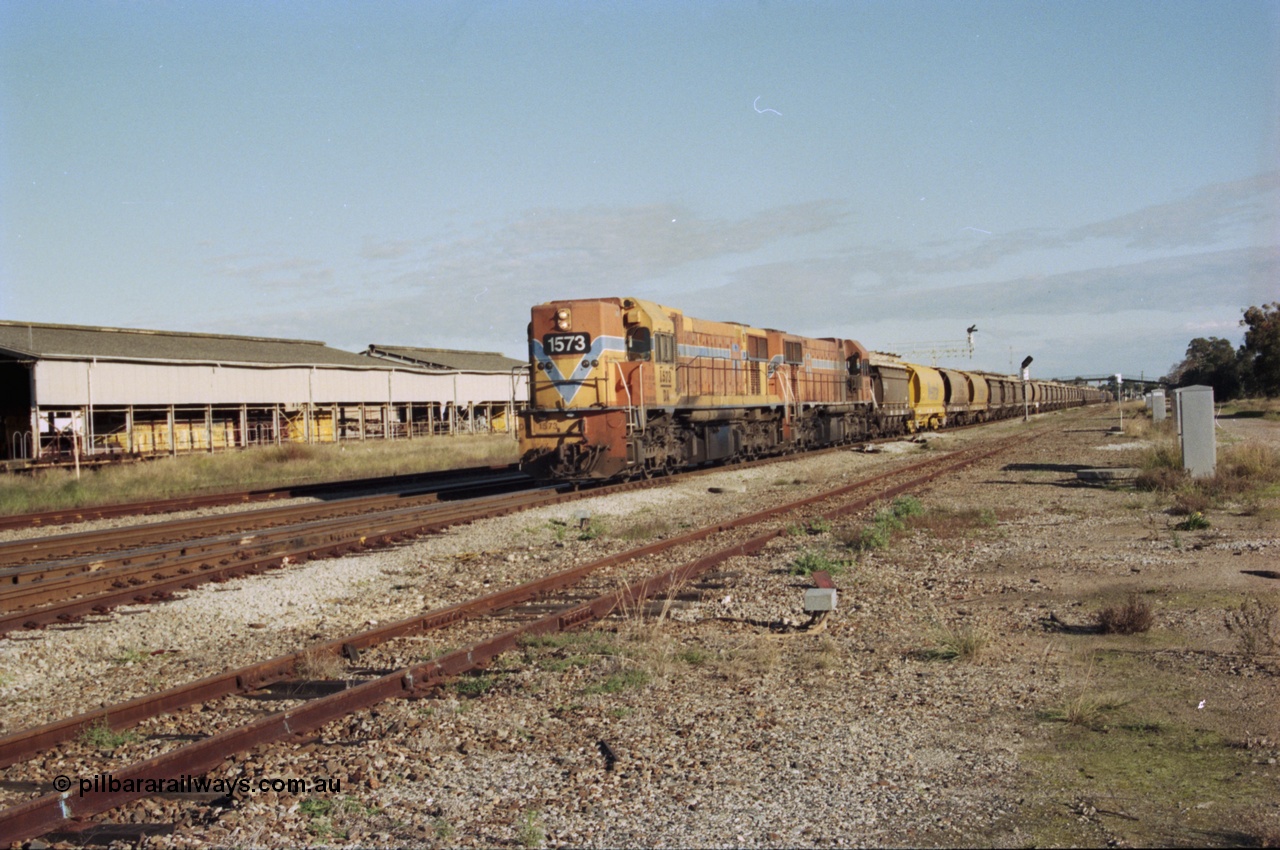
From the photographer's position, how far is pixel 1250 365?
73.9m

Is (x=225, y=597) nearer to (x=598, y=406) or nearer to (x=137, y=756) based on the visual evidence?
(x=137, y=756)

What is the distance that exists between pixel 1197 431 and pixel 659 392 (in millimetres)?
9565

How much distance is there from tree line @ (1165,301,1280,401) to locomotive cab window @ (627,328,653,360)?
45.2 m

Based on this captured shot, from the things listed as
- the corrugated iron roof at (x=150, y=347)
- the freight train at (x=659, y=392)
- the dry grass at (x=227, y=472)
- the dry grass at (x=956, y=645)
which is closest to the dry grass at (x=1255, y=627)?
the dry grass at (x=956, y=645)

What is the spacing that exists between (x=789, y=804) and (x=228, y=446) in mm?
40674

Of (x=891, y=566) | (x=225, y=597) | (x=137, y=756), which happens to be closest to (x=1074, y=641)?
(x=891, y=566)

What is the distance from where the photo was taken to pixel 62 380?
35.4 meters

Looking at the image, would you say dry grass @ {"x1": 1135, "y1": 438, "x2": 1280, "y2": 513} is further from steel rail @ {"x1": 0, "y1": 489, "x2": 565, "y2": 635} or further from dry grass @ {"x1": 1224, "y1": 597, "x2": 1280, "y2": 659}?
steel rail @ {"x1": 0, "y1": 489, "x2": 565, "y2": 635}

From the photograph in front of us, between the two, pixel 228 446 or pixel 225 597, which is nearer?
pixel 225 597

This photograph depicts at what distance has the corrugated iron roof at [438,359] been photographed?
189 ft

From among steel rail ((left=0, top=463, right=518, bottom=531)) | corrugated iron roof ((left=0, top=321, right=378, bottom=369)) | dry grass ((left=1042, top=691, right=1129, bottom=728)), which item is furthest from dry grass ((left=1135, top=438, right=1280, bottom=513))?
corrugated iron roof ((left=0, top=321, right=378, bottom=369))

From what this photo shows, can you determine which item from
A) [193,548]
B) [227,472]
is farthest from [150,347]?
[193,548]

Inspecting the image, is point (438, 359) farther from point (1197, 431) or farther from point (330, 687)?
point (330, 687)

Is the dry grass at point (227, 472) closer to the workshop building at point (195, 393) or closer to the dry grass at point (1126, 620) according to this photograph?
the workshop building at point (195, 393)
